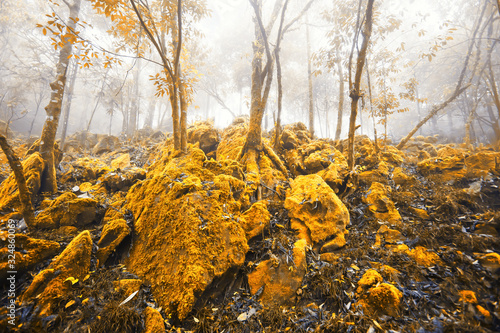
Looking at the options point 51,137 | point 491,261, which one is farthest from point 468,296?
point 51,137

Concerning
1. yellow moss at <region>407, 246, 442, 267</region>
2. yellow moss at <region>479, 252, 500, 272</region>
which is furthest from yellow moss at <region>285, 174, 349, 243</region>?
yellow moss at <region>479, 252, 500, 272</region>

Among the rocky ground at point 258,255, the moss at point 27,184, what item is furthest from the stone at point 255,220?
the moss at point 27,184

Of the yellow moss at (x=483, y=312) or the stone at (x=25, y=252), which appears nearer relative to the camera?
the yellow moss at (x=483, y=312)

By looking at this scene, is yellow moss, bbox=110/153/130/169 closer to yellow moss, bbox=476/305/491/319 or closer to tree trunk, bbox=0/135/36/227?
tree trunk, bbox=0/135/36/227

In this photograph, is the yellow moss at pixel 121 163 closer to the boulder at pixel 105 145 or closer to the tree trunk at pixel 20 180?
Result: the boulder at pixel 105 145

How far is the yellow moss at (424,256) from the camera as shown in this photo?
311 centimetres

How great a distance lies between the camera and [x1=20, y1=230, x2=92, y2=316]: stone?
7.82ft

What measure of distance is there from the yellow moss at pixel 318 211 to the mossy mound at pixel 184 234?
140 cm

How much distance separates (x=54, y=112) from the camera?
17.4 feet

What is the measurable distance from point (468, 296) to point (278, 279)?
2.49 m

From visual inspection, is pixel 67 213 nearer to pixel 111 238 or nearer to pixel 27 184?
pixel 111 238

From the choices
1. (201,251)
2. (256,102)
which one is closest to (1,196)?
(201,251)

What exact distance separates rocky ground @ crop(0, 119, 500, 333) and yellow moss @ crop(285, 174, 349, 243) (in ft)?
0.10

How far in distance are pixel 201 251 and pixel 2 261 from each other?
8.82 ft
